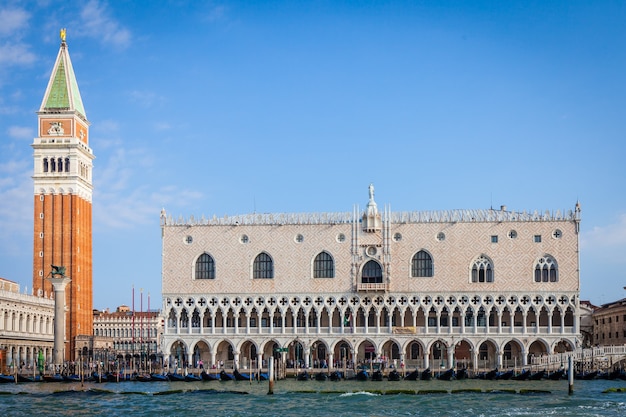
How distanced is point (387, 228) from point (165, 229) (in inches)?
553

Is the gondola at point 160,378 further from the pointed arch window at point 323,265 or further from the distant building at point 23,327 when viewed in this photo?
the pointed arch window at point 323,265

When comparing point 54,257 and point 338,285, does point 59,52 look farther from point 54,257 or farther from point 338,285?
point 338,285

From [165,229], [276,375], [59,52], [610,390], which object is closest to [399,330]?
[276,375]

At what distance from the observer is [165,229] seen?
68.4 meters

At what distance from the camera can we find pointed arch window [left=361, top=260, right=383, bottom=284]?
6625cm

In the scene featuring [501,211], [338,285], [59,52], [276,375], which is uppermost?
[59,52]

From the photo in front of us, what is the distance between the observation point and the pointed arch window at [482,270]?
65438 mm

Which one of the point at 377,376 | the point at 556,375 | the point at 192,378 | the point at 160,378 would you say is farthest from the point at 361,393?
the point at 160,378

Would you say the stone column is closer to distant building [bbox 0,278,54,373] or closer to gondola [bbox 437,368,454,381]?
distant building [bbox 0,278,54,373]

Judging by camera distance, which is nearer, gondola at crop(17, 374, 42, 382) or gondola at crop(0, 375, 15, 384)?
gondola at crop(0, 375, 15, 384)

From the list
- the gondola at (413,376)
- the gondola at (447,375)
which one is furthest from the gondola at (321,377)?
the gondola at (447,375)

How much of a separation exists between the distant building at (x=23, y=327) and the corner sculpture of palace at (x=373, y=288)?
10136 mm

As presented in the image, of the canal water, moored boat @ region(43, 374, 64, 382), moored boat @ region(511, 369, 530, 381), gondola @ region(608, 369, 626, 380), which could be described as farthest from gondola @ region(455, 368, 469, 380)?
moored boat @ region(43, 374, 64, 382)

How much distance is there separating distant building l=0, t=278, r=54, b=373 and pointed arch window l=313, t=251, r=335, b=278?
19.4m
